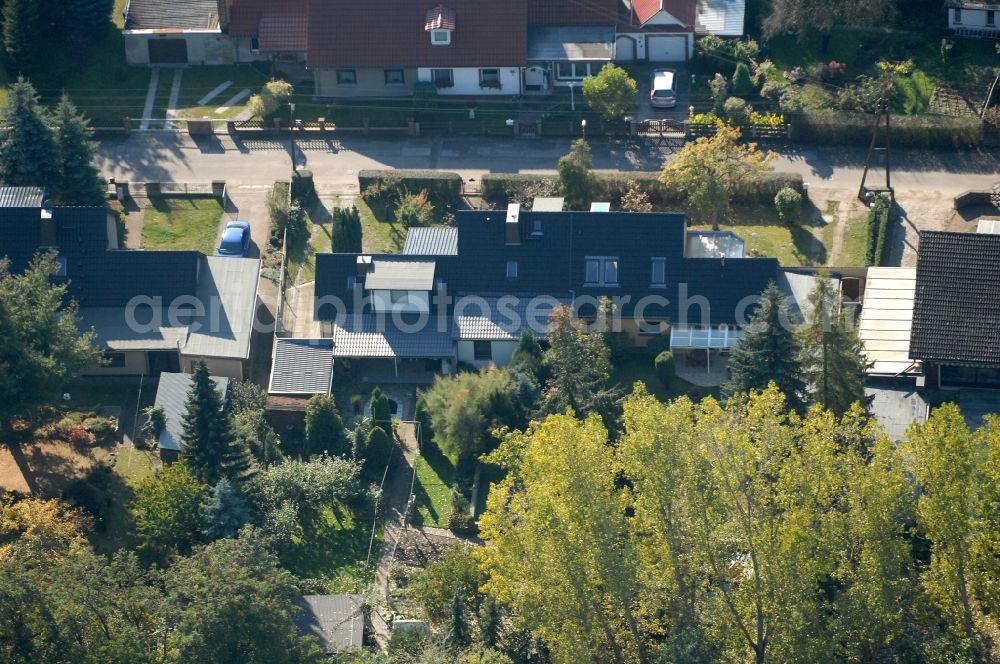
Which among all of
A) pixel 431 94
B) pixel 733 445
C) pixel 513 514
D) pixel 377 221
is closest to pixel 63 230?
pixel 377 221

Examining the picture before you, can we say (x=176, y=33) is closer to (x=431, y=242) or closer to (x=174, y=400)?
(x=431, y=242)

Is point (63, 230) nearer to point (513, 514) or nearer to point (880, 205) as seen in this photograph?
point (513, 514)

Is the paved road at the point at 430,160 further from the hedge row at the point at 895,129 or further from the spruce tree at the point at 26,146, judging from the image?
the spruce tree at the point at 26,146

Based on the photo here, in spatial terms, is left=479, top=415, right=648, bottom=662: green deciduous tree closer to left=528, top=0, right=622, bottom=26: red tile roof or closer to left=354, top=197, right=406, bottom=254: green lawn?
left=354, top=197, right=406, bottom=254: green lawn

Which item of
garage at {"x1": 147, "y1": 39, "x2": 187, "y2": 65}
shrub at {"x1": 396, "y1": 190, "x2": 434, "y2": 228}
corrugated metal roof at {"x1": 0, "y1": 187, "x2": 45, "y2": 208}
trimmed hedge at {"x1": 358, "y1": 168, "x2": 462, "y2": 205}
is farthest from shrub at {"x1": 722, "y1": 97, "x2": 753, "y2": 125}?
corrugated metal roof at {"x1": 0, "y1": 187, "x2": 45, "y2": 208}

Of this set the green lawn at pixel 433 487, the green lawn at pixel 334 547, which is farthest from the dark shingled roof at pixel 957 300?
the green lawn at pixel 334 547

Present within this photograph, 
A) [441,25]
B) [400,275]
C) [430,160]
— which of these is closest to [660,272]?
[400,275]
